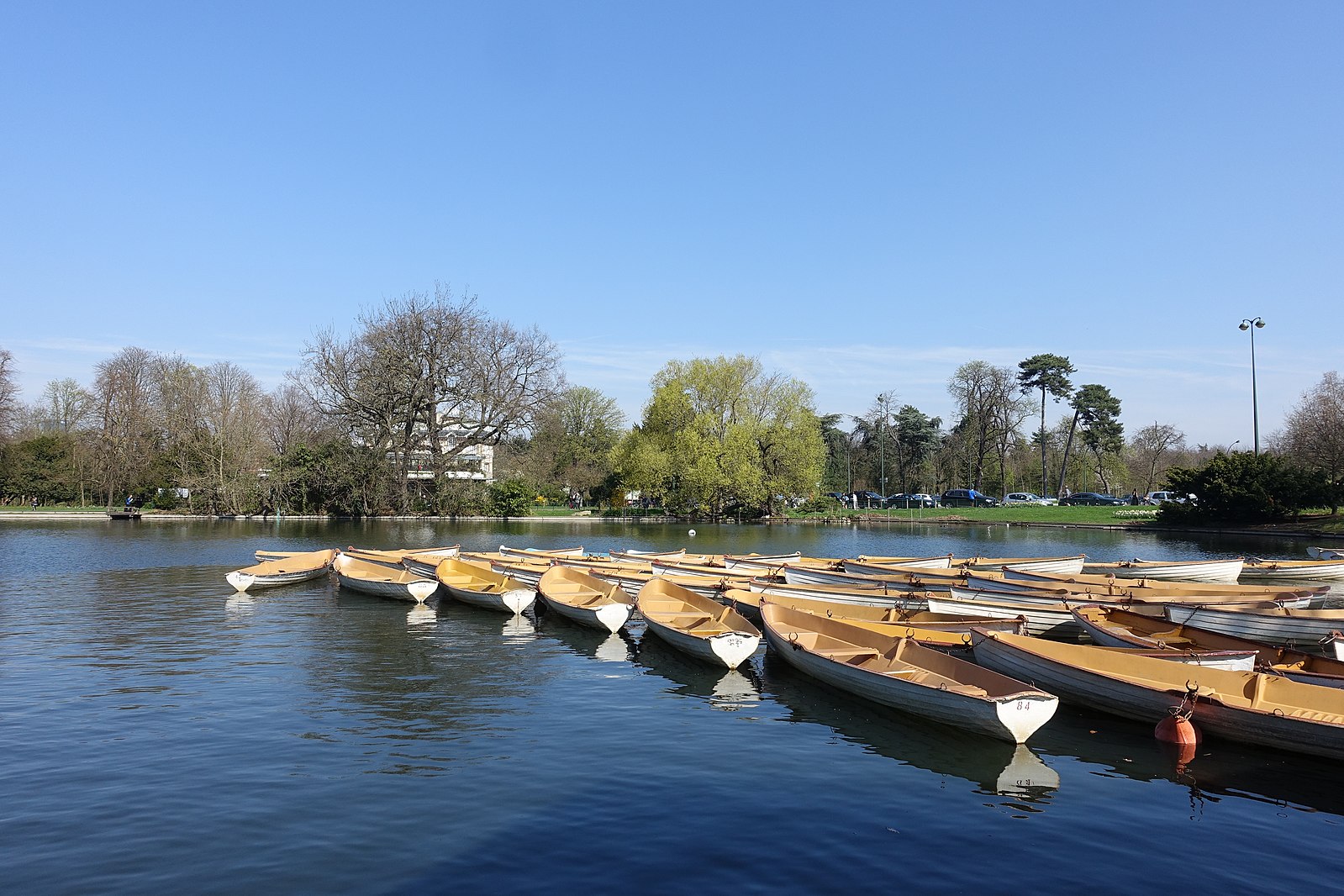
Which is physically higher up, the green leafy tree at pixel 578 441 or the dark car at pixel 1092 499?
the green leafy tree at pixel 578 441

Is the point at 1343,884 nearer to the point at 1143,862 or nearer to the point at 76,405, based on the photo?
the point at 1143,862

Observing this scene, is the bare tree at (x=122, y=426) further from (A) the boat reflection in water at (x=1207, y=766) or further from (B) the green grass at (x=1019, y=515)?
(A) the boat reflection in water at (x=1207, y=766)

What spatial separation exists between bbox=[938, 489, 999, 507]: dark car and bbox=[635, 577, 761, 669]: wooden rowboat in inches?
2603

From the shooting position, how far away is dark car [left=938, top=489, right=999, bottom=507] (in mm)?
81125

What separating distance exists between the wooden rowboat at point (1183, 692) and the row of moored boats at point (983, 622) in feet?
0.08

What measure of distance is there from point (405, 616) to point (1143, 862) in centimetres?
1941

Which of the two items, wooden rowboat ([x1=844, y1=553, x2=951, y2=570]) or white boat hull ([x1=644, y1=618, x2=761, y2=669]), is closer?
white boat hull ([x1=644, y1=618, x2=761, y2=669])

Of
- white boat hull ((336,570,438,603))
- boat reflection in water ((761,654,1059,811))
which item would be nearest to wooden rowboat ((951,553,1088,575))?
boat reflection in water ((761,654,1059,811))

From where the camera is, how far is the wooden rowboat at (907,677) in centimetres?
1120

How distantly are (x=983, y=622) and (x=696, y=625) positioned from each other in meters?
5.93

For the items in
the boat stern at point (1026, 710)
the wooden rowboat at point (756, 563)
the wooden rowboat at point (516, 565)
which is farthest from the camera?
the wooden rowboat at point (756, 563)


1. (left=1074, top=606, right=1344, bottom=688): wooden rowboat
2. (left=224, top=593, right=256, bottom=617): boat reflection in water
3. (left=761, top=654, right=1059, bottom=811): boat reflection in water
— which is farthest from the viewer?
(left=224, top=593, right=256, bottom=617): boat reflection in water

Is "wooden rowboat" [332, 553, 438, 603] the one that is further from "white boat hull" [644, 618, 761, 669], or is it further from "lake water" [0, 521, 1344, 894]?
"white boat hull" [644, 618, 761, 669]

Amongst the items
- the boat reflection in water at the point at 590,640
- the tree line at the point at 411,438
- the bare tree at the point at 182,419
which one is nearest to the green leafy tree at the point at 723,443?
the tree line at the point at 411,438
